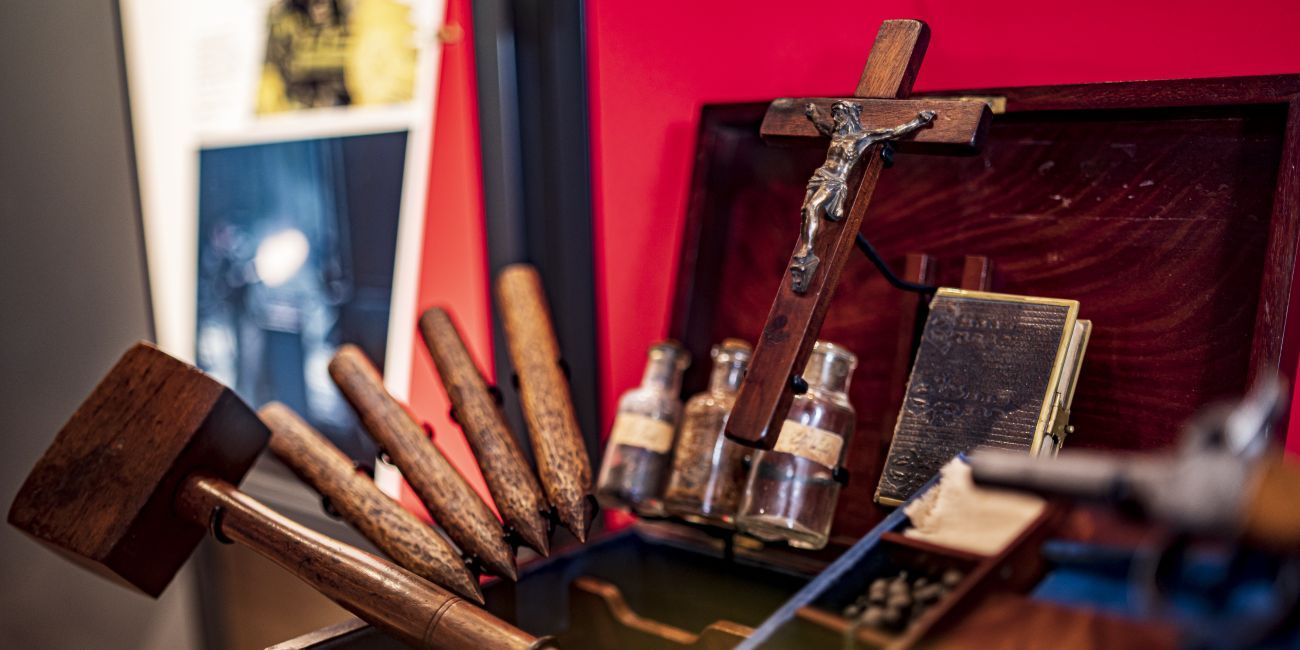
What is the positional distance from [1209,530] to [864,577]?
378mm

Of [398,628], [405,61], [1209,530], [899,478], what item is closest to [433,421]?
[405,61]

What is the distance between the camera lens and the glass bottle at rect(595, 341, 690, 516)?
1314 millimetres

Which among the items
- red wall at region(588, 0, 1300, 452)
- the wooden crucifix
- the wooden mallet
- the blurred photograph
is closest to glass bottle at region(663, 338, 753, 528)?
the wooden crucifix

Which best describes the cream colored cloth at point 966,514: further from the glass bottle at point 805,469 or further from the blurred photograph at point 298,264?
the blurred photograph at point 298,264

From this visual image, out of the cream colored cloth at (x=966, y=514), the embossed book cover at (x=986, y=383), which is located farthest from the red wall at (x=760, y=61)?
the cream colored cloth at (x=966, y=514)

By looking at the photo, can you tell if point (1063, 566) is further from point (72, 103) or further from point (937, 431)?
point (72, 103)

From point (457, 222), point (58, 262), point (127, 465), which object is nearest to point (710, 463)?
point (127, 465)

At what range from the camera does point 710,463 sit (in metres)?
1.27

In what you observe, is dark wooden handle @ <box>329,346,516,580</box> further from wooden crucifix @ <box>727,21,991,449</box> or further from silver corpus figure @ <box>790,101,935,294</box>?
silver corpus figure @ <box>790,101,935,294</box>

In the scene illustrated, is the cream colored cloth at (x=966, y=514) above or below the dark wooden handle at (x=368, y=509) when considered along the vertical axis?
above

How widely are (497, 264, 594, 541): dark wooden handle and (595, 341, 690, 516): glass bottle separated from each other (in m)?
0.06

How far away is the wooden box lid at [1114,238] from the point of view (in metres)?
1.05

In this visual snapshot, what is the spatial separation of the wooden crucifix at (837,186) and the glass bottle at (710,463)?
0.23 meters

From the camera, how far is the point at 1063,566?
2.11ft
